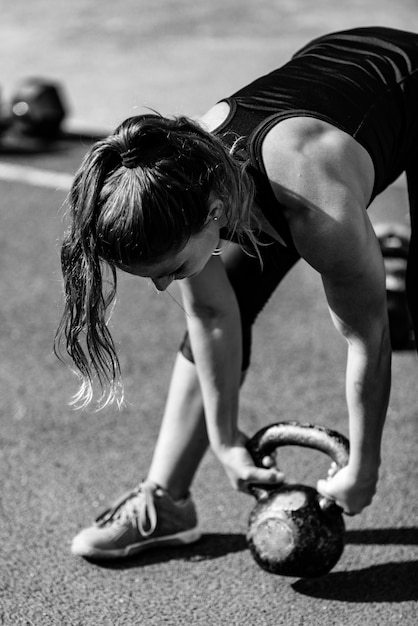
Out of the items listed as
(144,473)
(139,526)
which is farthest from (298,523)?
(144,473)

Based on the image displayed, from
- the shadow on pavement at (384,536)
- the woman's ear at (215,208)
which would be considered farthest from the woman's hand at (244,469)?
the woman's ear at (215,208)

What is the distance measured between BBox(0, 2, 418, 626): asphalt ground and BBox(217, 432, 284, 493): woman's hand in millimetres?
280

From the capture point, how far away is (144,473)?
11.0ft

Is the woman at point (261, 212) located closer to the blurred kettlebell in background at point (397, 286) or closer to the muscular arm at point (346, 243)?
the muscular arm at point (346, 243)

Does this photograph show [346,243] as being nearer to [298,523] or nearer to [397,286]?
[298,523]

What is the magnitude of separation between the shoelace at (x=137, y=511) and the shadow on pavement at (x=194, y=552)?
76 millimetres

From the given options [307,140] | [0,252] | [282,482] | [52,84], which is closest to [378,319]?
[307,140]

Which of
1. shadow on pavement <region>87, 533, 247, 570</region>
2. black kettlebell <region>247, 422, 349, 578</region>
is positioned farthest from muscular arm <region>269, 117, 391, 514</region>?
shadow on pavement <region>87, 533, 247, 570</region>

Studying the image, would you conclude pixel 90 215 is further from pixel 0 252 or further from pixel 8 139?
pixel 8 139

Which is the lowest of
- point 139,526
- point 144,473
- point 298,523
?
point 144,473

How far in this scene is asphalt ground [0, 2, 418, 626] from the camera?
2674mm

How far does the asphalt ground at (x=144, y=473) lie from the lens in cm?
267

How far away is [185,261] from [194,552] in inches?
44.3

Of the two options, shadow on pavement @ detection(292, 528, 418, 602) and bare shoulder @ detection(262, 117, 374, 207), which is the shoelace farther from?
bare shoulder @ detection(262, 117, 374, 207)
